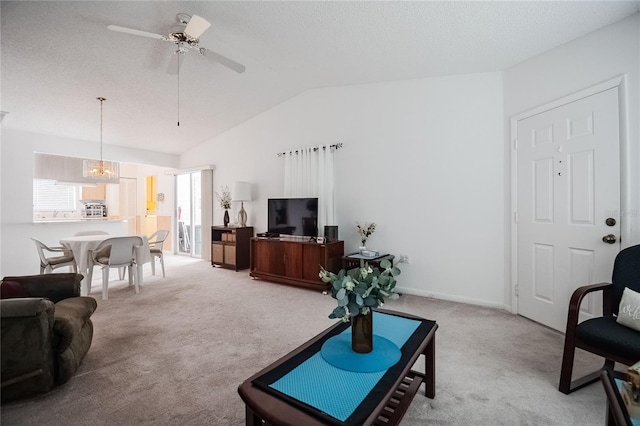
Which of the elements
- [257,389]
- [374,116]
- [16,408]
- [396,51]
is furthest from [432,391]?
[374,116]

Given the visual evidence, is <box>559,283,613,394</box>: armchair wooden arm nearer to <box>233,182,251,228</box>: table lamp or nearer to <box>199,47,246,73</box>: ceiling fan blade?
<box>199,47,246,73</box>: ceiling fan blade

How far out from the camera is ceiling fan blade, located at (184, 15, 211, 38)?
236cm

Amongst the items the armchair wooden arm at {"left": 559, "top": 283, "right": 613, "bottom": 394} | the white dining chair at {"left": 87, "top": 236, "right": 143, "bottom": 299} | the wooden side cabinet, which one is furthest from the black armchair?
the wooden side cabinet

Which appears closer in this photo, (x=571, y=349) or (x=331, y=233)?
(x=571, y=349)

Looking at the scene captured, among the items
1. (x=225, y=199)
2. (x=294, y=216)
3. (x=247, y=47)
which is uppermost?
(x=247, y=47)

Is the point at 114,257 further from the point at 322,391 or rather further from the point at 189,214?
the point at 322,391

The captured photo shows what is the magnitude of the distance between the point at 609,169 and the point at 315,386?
280 cm

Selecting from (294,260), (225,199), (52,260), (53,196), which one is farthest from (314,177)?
(53,196)

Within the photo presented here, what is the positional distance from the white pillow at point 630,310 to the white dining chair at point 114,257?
4.86 metres

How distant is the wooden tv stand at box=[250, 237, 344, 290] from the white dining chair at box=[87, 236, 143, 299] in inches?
67.1

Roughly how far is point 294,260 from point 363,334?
2977 millimetres

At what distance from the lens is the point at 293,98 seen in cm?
507

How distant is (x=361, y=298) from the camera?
1350mm

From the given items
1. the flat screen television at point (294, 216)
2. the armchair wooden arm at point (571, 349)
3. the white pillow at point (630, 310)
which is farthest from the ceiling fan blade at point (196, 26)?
the white pillow at point (630, 310)
